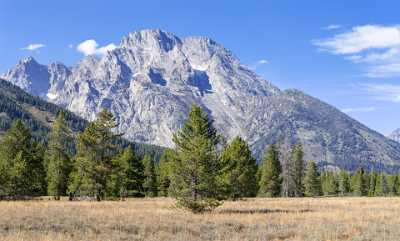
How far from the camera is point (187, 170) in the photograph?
37062mm

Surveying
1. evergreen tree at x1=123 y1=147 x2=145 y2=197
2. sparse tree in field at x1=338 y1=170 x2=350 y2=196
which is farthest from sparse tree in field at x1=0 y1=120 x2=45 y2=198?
sparse tree in field at x1=338 y1=170 x2=350 y2=196

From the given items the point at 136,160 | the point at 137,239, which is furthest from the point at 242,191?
the point at 137,239

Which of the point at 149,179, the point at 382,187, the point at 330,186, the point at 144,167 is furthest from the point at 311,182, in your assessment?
the point at 382,187

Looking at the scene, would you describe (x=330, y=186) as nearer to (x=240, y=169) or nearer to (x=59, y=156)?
(x=240, y=169)

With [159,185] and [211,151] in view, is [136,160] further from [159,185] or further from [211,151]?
[211,151]

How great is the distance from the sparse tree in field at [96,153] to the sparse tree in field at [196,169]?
1610cm

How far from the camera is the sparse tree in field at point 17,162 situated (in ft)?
184

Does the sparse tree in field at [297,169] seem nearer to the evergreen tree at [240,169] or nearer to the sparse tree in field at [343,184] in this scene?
the sparse tree in field at [343,184]

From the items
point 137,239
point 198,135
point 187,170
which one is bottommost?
point 137,239

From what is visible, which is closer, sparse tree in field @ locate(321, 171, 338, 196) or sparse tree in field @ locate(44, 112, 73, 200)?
sparse tree in field @ locate(44, 112, 73, 200)

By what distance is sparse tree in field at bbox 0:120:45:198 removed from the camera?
56.1 m

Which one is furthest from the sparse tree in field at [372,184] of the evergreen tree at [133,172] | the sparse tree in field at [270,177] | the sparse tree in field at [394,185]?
the evergreen tree at [133,172]

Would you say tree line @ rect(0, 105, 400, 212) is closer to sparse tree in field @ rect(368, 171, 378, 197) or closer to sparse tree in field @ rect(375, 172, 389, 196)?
sparse tree in field @ rect(375, 172, 389, 196)

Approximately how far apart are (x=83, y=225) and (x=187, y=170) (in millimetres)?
13066
